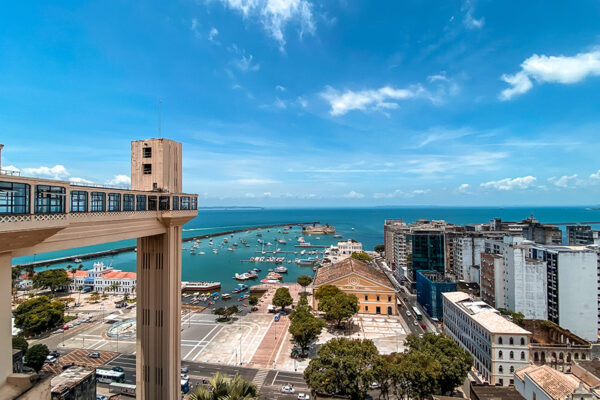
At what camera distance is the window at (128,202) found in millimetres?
13281

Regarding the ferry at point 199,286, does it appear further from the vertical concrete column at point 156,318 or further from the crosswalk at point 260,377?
the vertical concrete column at point 156,318

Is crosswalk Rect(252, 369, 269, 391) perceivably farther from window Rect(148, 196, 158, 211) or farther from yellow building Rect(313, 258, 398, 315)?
window Rect(148, 196, 158, 211)

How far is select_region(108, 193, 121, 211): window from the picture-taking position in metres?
12.3

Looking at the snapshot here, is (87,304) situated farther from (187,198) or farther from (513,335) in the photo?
(513,335)

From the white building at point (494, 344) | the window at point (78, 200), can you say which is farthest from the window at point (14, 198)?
the white building at point (494, 344)

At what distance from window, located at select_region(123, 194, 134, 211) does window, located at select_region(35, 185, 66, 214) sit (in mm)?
4475

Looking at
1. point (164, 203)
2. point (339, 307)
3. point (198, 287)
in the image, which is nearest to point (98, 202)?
Answer: point (164, 203)

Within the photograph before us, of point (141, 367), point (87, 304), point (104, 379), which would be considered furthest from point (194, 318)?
point (141, 367)

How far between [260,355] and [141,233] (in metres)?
25.9

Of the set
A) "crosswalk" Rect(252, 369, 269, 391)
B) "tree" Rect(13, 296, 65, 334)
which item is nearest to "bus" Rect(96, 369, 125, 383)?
"crosswalk" Rect(252, 369, 269, 391)

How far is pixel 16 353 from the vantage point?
75.1ft

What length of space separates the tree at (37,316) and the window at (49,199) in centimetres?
4429

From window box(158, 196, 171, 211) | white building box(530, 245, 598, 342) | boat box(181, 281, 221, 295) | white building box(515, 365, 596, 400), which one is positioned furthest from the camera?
boat box(181, 281, 221, 295)

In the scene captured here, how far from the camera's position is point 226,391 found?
42.9 ft
